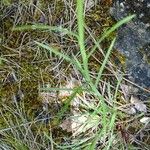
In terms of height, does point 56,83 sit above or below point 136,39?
below

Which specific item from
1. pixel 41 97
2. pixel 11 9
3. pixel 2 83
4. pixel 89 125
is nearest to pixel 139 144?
pixel 89 125

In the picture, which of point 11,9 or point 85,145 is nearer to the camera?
point 85,145

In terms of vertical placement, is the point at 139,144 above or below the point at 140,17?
below

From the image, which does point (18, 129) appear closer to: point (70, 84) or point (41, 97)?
point (41, 97)

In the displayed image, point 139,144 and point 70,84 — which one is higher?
point 70,84

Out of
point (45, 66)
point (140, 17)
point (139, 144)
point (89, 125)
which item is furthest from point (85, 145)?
point (140, 17)

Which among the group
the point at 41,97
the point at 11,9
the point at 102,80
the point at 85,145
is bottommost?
the point at 85,145

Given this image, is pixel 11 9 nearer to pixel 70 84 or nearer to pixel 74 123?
pixel 70 84
